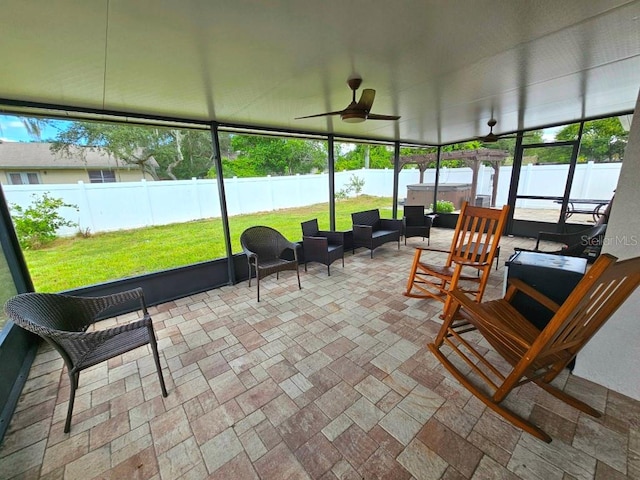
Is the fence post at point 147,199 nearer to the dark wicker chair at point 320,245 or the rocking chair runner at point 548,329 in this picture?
the dark wicker chair at point 320,245

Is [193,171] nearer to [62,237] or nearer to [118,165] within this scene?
[118,165]

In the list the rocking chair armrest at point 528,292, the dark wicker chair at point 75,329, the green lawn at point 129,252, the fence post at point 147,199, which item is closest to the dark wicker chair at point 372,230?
the green lawn at point 129,252

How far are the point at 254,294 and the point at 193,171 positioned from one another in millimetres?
3996

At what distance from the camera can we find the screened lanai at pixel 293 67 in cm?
120

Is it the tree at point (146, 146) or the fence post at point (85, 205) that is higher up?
the tree at point (146, 146)

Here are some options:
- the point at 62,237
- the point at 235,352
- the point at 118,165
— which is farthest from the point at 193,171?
the point at 235,352

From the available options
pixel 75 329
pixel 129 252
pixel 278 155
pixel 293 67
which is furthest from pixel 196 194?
pixel 278 155

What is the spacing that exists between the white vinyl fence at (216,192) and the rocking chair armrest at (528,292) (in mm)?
3856

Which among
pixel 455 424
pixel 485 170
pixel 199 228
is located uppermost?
pixel 485 170

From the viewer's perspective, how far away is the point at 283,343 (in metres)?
2.26

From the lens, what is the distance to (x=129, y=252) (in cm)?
430

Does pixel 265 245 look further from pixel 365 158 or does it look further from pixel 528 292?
pixel 365 158

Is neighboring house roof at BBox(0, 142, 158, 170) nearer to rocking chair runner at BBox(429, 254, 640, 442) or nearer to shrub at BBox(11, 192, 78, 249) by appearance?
shrub at BBox(11, 192, 78, 249)

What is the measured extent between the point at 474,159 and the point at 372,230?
13.4 feet
